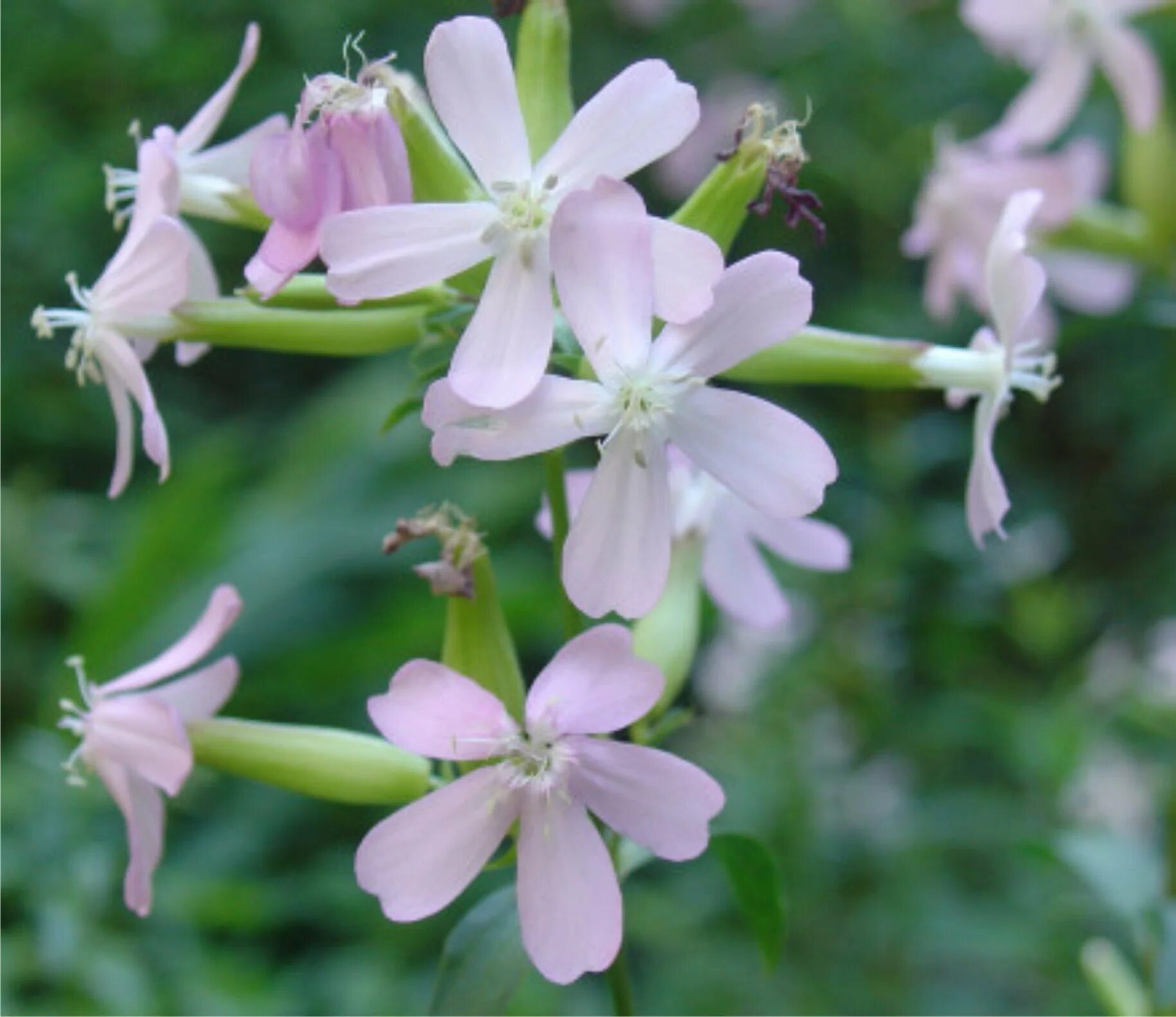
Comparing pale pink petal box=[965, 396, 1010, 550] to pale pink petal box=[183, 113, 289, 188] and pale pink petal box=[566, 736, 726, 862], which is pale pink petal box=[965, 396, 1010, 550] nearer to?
pale pink petal box=[566, 736, 726, 862]

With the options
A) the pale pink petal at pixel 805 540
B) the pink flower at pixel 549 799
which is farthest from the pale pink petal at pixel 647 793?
the pale pink petal at pixel 805 540

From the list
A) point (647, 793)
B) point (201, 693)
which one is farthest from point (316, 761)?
point (647, 793)

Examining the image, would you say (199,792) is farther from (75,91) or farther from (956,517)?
(75,91)

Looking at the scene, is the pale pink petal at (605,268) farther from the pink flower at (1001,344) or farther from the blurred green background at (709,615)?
the blurred green background at (709,615)

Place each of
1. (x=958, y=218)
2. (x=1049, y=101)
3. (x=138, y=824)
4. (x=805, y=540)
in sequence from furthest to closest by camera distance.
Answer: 1. (x=1049, y=101)
2. (x=958, y=218)
3. (x=805, y=540)
4. (x=138, y=824)

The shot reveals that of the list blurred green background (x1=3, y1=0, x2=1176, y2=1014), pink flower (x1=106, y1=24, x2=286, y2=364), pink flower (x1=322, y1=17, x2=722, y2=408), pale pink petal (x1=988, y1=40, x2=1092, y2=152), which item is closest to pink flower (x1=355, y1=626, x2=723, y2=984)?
pink flower (x1=322, y1=17, x2=722, y2=408)

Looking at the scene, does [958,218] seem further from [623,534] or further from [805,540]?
[623,534]
